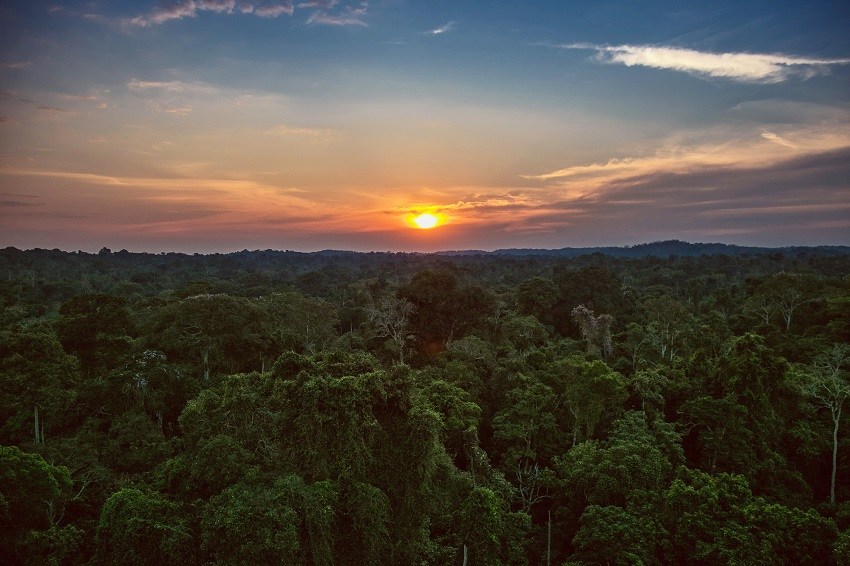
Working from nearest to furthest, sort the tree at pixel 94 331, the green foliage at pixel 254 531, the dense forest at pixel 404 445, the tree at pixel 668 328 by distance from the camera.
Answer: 1. the green foliage at pixel 254 531
2. the dense forest at pixel 404 445
3. the tree at pixel 94 331
4. the tree at pixel 668 328

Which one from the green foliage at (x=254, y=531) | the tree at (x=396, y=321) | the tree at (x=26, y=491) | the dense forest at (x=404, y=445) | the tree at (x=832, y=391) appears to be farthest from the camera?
the tree at (x=396, y=321)

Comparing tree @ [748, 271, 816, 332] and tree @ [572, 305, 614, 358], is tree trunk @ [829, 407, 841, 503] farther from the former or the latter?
tree @ [748, 271, 816, 332]

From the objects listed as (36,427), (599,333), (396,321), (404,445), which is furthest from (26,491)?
(599,333)

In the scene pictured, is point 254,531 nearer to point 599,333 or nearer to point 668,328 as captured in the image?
point 599,333

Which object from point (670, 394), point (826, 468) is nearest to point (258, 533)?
point (670, 394)

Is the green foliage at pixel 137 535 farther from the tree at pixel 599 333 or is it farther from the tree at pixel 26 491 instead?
the tree at pixel 599 333

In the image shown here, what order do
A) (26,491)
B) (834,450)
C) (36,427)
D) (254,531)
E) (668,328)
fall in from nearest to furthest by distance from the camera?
1. (254,531)
2. (26,491)
3. (36,427)
4. (834,450)
5. (668,328)

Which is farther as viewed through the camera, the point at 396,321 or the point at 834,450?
the point at 396,321

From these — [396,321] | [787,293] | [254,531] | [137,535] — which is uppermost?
[787,293]

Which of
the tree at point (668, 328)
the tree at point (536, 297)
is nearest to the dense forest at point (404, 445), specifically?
the tree at point (668, 328)

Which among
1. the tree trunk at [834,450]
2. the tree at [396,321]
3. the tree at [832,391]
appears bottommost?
the tree trunk at [834,450]
